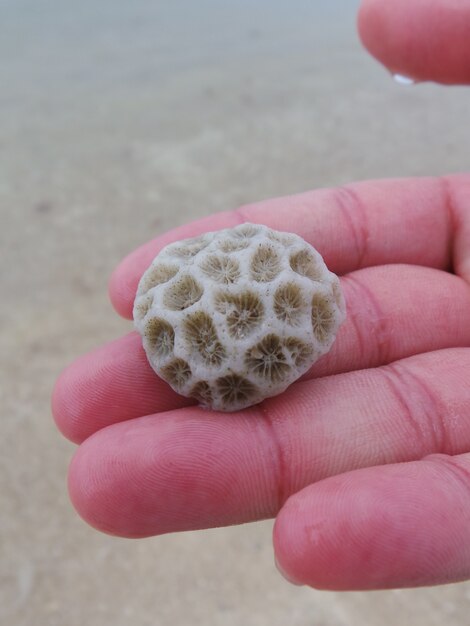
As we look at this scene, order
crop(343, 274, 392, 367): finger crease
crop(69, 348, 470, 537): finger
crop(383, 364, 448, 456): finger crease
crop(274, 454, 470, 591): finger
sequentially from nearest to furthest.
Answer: crop(274, 454, 470, 591): finger → crop(69, 348, 470, 537): finger → crop(383, 364, 448, 456): finger crease → crop(343, 274, 392, 367): finger crease

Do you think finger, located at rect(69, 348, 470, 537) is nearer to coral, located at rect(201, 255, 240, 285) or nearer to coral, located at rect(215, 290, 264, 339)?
coral, located at rect(215, 290, 264, 339)

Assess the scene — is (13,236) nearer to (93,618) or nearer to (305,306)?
(93,618)

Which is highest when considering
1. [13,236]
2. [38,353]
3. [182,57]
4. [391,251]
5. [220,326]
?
[182,57]

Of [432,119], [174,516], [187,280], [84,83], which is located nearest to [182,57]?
[84,83]

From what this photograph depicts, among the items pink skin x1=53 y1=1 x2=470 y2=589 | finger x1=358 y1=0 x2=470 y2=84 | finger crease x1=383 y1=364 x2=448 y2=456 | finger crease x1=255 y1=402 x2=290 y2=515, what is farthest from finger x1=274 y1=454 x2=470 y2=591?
finger x1=358 y1=0 x2=470 y2=84

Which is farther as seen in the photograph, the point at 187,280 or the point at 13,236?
the point at 13,236

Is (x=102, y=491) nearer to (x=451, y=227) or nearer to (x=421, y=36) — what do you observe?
(x=451, y=227)

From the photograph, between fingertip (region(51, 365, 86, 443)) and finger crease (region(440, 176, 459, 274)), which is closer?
fingertip (region(51, 365, 86, 443))

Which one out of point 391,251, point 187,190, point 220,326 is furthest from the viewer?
point 187,190
